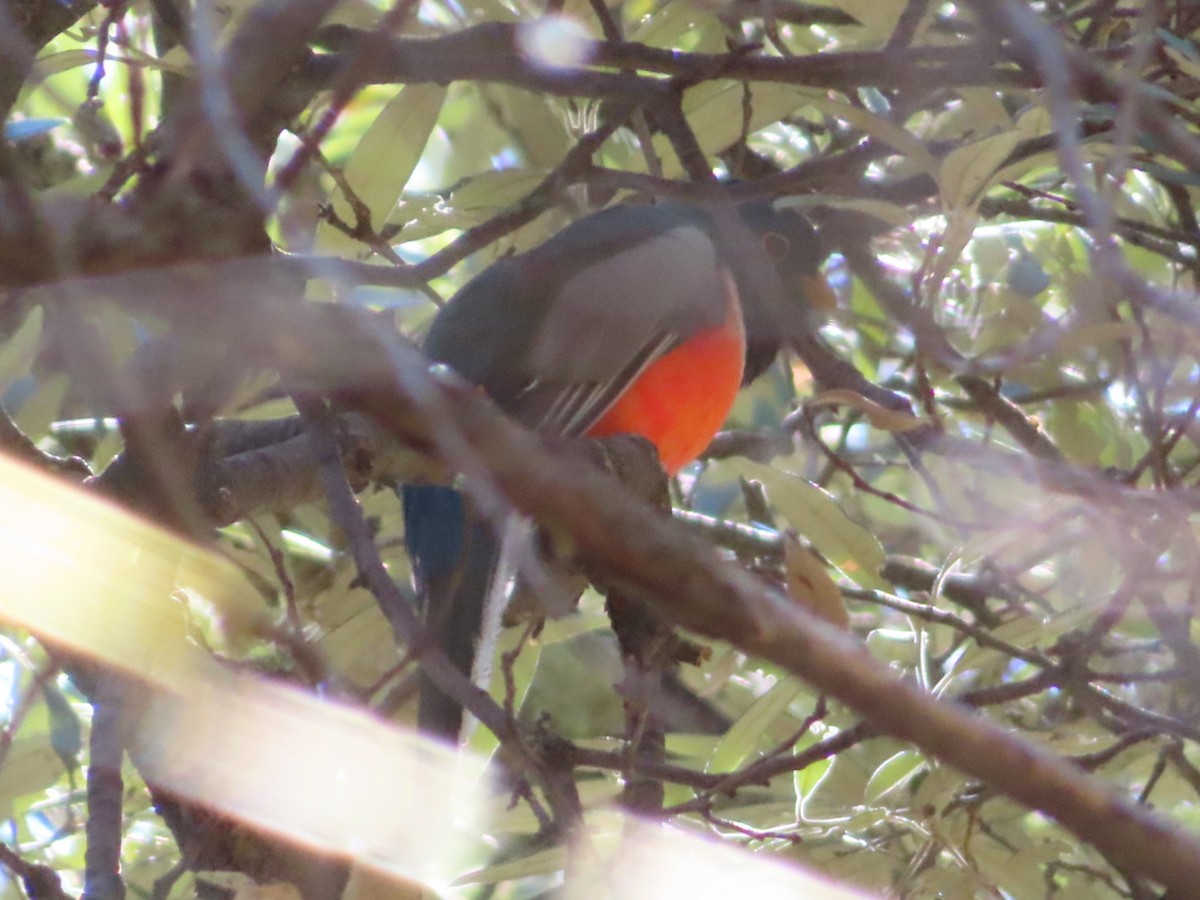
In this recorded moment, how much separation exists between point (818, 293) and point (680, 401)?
94 cm

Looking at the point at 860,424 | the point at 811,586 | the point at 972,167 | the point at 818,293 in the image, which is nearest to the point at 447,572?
the point at 811,586

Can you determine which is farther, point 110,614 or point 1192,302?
point 1192,302

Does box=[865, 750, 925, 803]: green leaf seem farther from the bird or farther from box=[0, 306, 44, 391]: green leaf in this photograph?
box=[0, 306, 44, 391]: green leaf

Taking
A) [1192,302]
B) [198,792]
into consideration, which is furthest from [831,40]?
[198,792]

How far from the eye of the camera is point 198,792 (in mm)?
2193

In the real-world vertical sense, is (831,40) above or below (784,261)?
above

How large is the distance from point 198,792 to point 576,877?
2.17ft

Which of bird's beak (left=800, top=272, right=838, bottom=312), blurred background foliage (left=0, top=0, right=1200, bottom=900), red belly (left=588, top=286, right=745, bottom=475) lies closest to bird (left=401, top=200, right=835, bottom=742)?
red belly (left=588, top=286, right=745, bottom=475)

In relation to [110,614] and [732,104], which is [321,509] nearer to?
[732,104]

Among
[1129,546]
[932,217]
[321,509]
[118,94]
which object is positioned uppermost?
[118,94]

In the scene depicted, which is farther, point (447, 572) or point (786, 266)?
point (786, 266)

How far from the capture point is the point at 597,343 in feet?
10.7

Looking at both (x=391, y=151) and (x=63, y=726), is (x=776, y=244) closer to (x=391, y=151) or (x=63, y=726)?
(x=391, y=151)

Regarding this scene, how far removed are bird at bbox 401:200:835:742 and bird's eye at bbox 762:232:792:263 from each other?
1.73 feet
